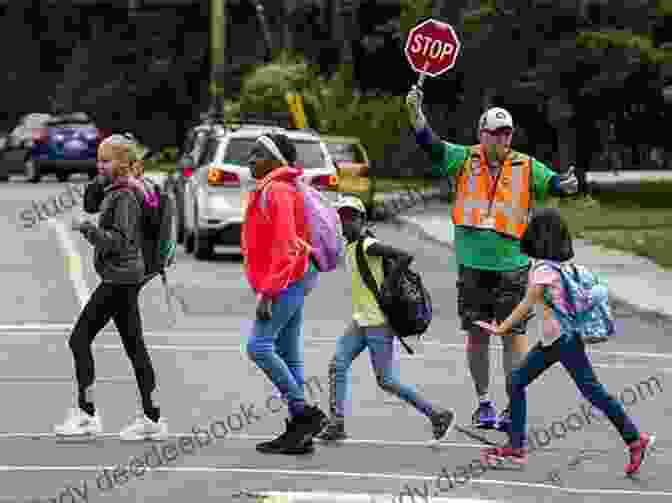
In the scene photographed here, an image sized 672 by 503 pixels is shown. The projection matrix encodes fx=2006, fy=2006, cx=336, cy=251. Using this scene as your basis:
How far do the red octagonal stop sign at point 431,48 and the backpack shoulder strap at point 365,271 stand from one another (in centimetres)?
250

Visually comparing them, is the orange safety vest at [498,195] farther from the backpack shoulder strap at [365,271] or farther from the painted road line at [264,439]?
the painted road line at [264,439]

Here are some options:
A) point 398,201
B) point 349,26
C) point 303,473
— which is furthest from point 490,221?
point 349,26

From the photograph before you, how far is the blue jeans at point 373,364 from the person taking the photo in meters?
11.2

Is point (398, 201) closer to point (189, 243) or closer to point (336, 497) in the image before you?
point (189, 243)

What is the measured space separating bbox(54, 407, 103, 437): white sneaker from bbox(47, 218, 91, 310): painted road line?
6.75 metres

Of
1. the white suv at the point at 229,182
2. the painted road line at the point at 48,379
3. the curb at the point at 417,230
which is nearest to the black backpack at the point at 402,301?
the painted road line at the point at 48,379

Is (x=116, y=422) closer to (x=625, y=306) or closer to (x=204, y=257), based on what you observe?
(x=625, y=306)

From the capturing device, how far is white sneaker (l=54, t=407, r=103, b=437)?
11.1 meters

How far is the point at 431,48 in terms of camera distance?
44.7ft

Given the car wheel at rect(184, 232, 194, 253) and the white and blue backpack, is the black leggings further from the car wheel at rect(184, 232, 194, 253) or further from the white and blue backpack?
the car wheel at rect(184, 232, 194, 253)

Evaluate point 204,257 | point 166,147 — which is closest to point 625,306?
point 204,257

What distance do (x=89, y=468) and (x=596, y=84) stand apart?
26900 mm

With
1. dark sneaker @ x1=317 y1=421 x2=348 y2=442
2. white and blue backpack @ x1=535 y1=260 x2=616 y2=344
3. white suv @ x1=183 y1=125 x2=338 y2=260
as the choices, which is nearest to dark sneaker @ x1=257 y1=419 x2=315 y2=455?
dark sneaker @ x1=317 y1=421 x2=348 y2=442

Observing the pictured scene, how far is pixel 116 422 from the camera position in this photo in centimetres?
1180
